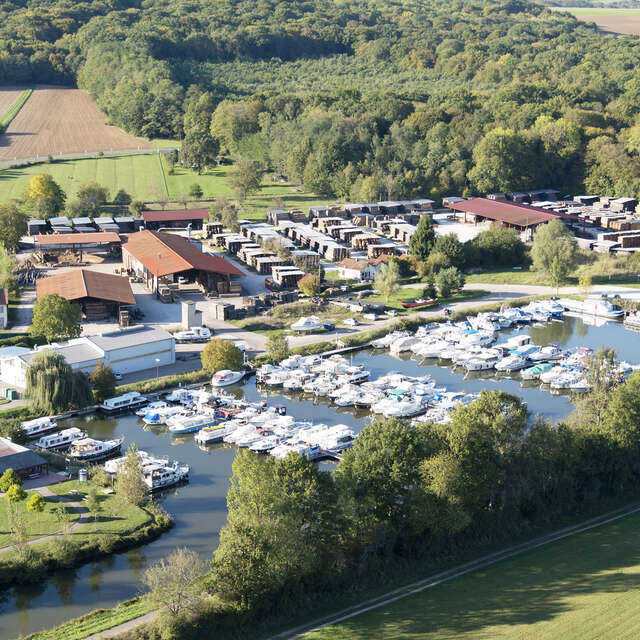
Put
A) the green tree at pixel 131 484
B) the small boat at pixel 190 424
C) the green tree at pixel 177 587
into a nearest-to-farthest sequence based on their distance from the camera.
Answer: the green tree at pixel 177 587 → the green tree at pixel 131 484 → the small boat at pixel 190 424

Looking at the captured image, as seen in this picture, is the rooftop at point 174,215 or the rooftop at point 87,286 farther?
the rooftop at point 174,215

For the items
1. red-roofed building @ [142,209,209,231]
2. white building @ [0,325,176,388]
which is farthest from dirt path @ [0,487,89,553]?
red-roofed building @ [142,209,209,231]

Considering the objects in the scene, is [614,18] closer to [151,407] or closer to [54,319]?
[54,319]

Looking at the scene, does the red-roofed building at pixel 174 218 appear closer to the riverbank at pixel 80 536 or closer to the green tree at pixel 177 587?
the riverbank at pixel 80 536

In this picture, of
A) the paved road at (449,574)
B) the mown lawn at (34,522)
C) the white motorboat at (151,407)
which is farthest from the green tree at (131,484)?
the paved road at (449,574)

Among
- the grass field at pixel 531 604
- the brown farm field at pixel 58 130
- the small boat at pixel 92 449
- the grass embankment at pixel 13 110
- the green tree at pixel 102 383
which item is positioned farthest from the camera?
the grass embankment at pixel 13 110

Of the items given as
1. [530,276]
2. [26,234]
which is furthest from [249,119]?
[530,276]

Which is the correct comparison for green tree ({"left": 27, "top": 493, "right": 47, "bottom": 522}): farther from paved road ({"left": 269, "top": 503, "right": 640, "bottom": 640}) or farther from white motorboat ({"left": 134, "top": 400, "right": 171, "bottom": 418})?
white motorboat ({"left": 134, "top": 400, "right": 171, "bottom": 418})
